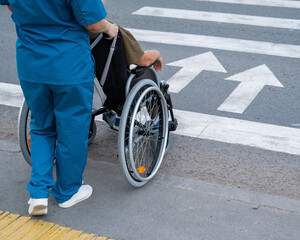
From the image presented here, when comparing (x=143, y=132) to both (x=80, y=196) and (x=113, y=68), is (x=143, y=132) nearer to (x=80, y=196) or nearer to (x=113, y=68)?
(x=113, y=68)

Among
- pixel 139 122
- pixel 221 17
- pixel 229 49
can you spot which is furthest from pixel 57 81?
pixel 221 17

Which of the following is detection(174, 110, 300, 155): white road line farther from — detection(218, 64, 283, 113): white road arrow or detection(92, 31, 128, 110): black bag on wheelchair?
detection(92, 31, 128, 110): black bag on wheelchair

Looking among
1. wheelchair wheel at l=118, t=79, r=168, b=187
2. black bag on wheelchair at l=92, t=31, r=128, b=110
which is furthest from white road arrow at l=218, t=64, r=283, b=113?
black bag on wheelchair at l=92, t=31, r=128, b=110

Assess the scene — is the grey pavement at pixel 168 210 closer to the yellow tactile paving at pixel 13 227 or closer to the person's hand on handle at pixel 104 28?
the yellow tactile paving at pixel 13 227

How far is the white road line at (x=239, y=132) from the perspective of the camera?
4820 millimetres

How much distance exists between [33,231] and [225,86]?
3326 millimetres

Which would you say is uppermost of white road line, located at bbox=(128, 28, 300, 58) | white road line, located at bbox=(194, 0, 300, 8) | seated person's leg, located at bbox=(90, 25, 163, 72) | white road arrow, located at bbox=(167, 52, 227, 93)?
seated person's leg, located at bbox=(90, 25, 163, 72)

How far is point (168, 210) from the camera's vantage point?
370 centimetres

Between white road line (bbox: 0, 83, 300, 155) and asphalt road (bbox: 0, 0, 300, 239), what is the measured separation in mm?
19

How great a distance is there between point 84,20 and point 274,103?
304 cm

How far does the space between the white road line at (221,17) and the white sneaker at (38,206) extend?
578cm

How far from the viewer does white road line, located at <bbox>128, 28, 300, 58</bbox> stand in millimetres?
7195

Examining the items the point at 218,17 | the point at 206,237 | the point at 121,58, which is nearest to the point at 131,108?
the point at 121,58

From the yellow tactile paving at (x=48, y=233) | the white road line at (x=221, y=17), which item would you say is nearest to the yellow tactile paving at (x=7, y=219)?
the yellow tactile paving at (x=48, y=233)
